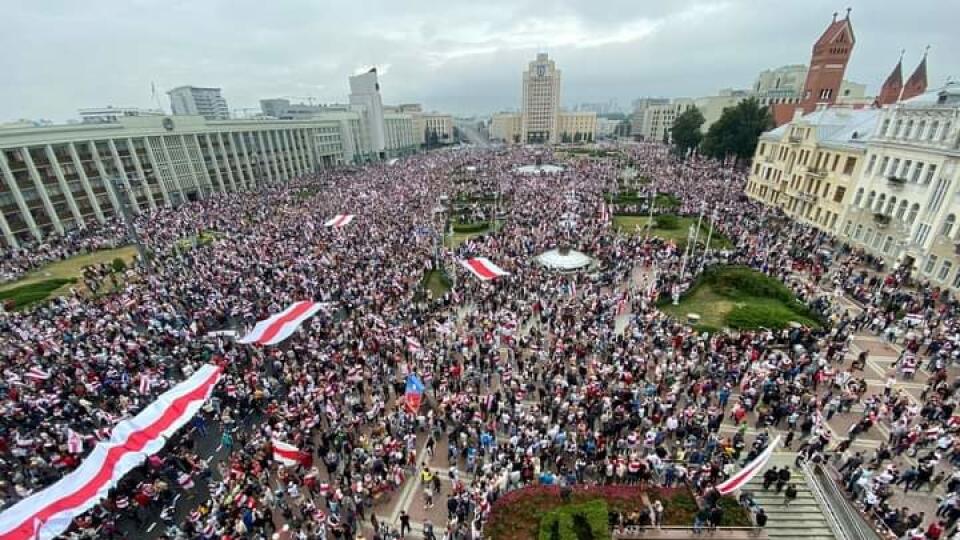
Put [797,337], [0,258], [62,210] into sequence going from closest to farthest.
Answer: [797,337] < [0,258] < [62,210]

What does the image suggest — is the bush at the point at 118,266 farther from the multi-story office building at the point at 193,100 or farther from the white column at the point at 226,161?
the multi-story office building at the point at 193,100

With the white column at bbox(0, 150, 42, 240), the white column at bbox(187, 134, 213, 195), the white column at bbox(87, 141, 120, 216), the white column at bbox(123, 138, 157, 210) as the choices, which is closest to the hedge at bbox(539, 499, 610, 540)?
the white column at bbox(0, 150, 42, 240)

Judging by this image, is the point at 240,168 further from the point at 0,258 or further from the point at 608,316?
the point at 608,316

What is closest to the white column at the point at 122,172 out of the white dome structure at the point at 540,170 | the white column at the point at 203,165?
the white column at the point at 203,165

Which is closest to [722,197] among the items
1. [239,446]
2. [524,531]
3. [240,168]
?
[524,531]

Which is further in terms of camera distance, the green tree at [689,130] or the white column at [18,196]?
the green tree at [689,130]

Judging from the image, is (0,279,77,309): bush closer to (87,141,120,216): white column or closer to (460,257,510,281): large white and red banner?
(87,141,120,216): white column
